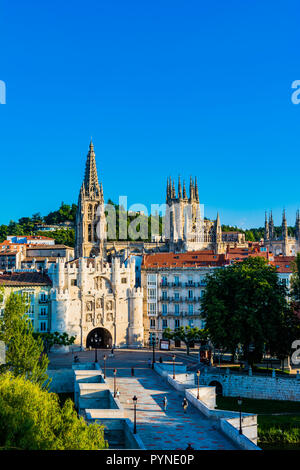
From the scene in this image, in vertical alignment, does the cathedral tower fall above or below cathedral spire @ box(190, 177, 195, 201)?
below

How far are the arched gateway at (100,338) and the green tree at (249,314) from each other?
20.9 m

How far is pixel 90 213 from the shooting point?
444ft

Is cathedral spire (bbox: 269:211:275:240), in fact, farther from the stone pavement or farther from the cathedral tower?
the stone pavement

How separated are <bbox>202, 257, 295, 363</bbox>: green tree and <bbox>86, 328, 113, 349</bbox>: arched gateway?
68.4 ft

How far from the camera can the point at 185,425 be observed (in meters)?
33.6

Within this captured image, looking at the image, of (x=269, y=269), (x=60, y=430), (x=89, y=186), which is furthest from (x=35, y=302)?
(x=89, y=186)

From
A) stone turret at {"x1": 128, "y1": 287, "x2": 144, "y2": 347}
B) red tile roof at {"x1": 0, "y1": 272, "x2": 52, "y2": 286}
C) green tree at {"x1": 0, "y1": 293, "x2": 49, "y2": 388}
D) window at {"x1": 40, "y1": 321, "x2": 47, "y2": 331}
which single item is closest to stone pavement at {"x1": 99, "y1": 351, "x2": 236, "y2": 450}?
green tree at {"x1": 0, "y1": 293, "x2": 49, "y2": 388}

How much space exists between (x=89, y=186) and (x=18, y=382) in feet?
348

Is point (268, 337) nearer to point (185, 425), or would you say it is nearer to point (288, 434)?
point (288, 434)

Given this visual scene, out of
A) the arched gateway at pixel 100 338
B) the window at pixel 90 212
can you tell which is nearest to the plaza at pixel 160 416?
the arched gateway at pixel 100 338

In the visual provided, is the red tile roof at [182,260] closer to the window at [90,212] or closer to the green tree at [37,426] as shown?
the green tree at [37,426]

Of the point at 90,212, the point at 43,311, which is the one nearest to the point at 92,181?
the point at 90,212

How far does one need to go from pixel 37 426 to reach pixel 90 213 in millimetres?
111703

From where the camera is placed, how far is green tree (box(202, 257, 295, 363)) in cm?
5131
